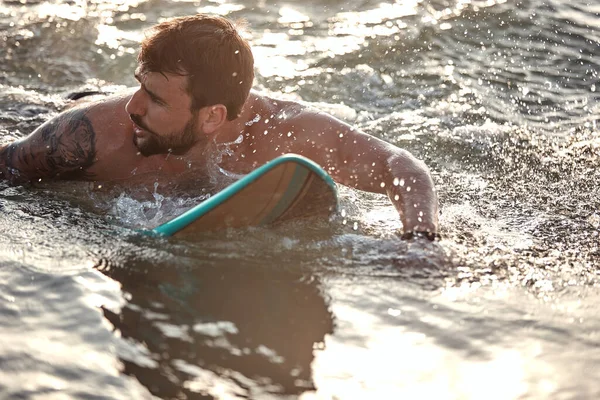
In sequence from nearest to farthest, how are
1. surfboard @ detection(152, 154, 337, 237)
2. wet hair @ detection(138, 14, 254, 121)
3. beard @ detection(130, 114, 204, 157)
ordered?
surfboard @ detection(152, 154, 337, 237), wet hair @ detection(138, 14, 254, 121), beard @ detection(130, 114, 204, 157)

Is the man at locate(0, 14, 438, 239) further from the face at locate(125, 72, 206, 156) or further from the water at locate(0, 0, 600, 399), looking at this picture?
the water at locate(0, 0, 600, 399)

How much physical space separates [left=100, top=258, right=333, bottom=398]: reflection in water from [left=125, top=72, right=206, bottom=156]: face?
2.65 feet

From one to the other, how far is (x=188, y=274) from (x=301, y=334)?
0.62m

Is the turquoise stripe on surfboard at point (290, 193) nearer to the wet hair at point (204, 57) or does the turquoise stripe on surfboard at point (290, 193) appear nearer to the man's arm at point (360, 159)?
the man's arm at point (360, 159)

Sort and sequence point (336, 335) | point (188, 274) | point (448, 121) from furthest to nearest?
1. point (448, 121)
2. point (188, 274)
3. point (336, 335)

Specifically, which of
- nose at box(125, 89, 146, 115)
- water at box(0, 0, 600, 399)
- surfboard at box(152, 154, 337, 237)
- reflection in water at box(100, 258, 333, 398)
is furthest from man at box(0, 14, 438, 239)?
reflection in water at box(100, 258, 333, 398)

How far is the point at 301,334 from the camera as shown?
9.67ft

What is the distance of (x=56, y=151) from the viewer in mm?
3977

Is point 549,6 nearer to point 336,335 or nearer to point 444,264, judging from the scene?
point 444,264

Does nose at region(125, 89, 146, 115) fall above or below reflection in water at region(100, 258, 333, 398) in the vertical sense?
above

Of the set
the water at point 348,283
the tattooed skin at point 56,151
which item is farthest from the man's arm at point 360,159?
the tattooed skin at point 56,151

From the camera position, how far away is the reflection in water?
8.75 feet

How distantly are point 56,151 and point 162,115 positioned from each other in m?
0.57

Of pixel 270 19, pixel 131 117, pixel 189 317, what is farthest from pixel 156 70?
pixel 270 19
